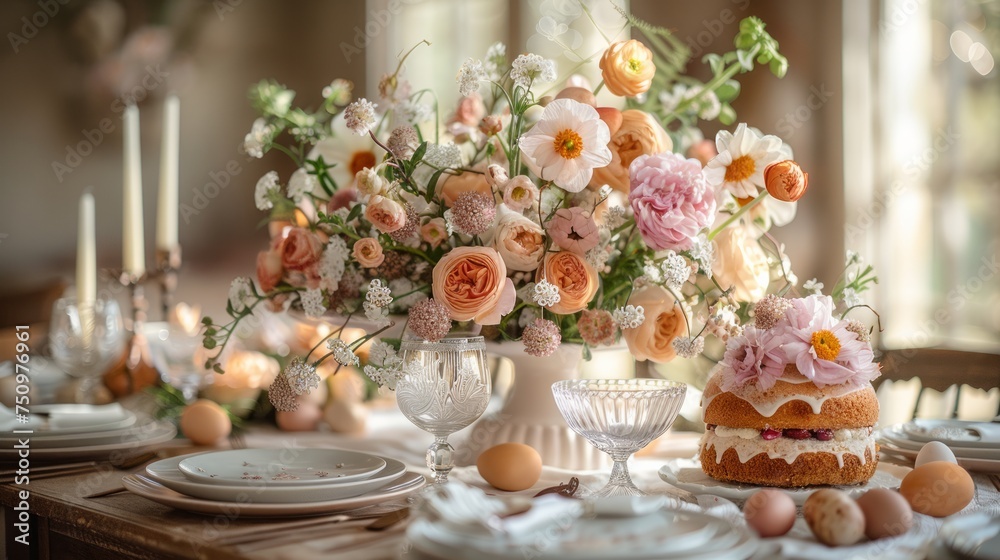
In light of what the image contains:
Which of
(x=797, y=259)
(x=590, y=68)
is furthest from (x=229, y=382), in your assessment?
(x=590, y=68)

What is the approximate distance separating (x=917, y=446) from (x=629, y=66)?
67 centimetres

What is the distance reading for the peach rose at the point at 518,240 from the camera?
117 centimetres

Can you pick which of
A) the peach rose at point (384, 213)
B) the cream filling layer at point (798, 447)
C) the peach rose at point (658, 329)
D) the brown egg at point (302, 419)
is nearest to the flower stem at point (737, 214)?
the peach rose at point (658, 329)

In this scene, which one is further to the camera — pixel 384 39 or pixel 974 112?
pixel 384 39

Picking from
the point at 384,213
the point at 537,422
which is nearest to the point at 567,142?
the point at 384,213

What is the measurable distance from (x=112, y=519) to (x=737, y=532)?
2.23 feet

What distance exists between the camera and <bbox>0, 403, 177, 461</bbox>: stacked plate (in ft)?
4.42

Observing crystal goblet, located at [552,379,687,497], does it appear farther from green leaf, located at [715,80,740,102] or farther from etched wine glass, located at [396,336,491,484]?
green leaf, located at [715,80,740,102]

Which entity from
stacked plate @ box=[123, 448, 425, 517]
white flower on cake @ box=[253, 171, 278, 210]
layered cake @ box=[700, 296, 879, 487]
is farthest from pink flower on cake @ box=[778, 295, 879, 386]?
white flower on cake @ box=[253, 171, 278, 210]

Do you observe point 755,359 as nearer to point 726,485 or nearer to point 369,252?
point 726,485

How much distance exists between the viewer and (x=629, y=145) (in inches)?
49.4

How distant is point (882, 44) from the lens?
2.99 meters

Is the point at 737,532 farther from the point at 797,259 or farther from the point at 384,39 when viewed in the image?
the point at 384,39

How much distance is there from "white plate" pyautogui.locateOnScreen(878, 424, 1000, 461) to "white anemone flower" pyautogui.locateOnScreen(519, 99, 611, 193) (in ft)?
1.97
